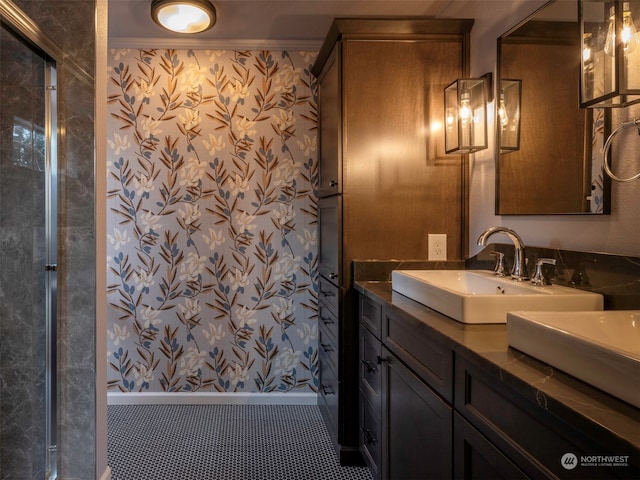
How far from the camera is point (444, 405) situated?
1.16m

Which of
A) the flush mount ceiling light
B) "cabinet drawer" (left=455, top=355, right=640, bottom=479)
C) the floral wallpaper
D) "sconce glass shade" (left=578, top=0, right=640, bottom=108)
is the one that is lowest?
"cabinet drawer" (left=455, top=355, right=640, bottom=479)

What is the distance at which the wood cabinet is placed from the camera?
6.91 feet

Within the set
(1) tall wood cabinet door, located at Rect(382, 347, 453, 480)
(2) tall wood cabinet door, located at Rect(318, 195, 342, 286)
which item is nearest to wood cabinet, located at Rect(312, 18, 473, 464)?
(2) tall wood cabinet door, located at Rect(318, 195, 342, 286)

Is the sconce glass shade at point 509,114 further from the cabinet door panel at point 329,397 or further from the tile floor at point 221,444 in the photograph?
the tile floor at point 221,444

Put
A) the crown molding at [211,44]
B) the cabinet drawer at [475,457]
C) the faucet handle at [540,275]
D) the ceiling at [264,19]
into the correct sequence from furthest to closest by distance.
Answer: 1. the crown molding at [211,44]
2. the ceiling at [264,19]
3. the faucet handle at [540,275]
4. the cabinet drawer at [475,457]

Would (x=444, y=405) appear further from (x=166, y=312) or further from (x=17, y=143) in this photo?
(x=166, y=312)

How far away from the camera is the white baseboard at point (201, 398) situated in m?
2.85

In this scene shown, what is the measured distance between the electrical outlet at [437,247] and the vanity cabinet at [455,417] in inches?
17.6

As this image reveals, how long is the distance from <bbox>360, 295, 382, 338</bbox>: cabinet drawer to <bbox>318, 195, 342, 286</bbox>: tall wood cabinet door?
0.19 metres

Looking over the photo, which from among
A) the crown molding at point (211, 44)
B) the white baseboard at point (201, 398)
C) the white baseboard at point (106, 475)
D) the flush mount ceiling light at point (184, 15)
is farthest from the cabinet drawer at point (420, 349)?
the crown molding at point (211, 44)

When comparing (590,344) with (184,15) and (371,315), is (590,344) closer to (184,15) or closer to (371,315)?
(371,315)

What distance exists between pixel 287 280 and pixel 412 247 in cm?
100

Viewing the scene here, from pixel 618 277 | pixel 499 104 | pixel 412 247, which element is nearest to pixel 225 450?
pixel 412 247

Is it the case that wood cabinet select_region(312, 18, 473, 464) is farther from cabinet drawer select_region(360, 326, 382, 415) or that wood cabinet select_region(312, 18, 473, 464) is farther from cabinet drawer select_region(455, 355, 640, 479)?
cabinet drawer select_region(455, 355, 640, 479)
